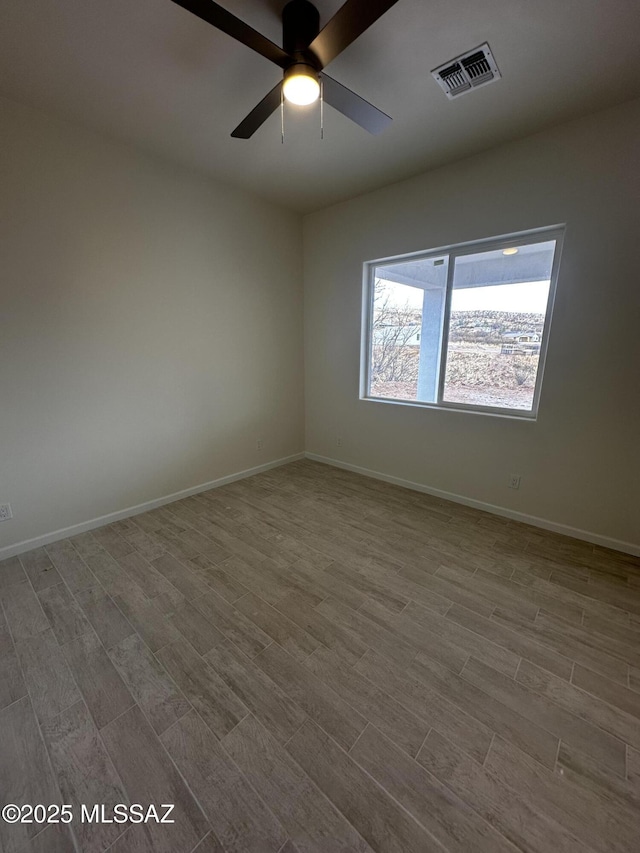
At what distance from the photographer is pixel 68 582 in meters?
2.14

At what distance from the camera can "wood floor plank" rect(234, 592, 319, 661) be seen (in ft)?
5.48

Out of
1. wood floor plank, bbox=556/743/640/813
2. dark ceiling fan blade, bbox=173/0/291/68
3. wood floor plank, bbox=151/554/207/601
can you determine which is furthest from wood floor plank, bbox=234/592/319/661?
dark ceiling fan blade, bbox=173/0/291/68

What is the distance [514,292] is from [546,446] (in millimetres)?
1256

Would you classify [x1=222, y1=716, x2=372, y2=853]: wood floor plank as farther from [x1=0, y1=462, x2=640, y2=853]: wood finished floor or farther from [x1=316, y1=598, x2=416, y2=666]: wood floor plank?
[x1=316, y1=598, x2=416, y2=666]: wood floor plank

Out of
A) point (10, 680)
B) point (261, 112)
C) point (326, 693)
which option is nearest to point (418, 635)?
point (326, 693)

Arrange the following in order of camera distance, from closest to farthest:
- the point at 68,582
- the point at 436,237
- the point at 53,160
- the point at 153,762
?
the point at 153,762
the point at 68,582
the point at 53,160
the point at 436,237

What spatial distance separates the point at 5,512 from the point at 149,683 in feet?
5.76

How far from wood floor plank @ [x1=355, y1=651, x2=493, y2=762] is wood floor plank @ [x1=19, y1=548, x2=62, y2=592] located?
1966 millimetres

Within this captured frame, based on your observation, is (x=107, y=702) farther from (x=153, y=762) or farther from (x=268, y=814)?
(x=268, y=814)

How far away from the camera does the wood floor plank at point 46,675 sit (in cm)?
141

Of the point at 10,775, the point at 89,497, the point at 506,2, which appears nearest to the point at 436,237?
the point at 506,2

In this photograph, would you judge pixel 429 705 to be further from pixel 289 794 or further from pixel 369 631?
pixel 289 794

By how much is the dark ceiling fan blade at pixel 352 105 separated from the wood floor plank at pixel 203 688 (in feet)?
9.02

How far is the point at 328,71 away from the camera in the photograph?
1.90 metres
